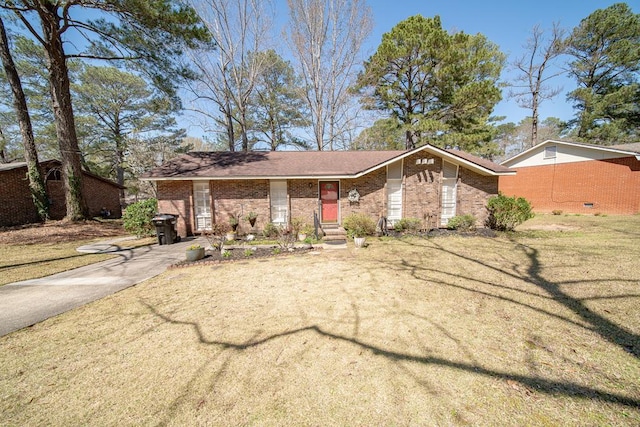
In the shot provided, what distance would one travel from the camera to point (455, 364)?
2.78 m

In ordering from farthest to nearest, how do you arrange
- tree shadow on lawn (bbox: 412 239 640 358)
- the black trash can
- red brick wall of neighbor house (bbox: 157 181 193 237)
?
red brick wall of neighbor house (bbox: 157 181 193 237)
the black trash can
tree shadow on lawn (bbox: 412 239 640 358)

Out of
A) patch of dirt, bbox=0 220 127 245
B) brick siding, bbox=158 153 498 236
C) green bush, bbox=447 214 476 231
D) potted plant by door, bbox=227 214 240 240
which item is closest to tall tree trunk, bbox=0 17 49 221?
patch of dirt, bbox=0 220 127 245

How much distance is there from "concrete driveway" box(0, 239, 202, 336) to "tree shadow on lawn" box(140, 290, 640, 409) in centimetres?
221

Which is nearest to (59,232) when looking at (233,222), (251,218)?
(233,222)

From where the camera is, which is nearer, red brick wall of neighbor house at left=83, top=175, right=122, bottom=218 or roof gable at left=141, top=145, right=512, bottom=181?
roof gable at left=141, top=145, right=512, bottom=181

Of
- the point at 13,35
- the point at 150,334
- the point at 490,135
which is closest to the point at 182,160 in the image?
the point at 150,334

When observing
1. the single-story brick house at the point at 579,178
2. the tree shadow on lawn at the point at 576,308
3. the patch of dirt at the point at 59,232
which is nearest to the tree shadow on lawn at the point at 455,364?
the tree shadow on lawn at the point at 576,308

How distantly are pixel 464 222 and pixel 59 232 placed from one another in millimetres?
18659

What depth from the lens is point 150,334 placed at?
11.5ft

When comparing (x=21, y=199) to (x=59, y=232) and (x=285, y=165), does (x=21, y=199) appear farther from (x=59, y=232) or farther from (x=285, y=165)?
(x=285, y=165)

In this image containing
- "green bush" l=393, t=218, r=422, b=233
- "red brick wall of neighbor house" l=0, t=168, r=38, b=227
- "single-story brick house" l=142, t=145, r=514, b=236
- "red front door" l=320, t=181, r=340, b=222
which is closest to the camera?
"green bush" l=393, t=218, r=422, b=233

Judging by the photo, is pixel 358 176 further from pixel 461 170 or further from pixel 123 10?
pixel 123 10

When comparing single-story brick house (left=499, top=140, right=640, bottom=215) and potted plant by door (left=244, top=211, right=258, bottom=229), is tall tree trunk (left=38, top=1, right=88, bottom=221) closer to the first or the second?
potted plant by door (left=244, top=211, right=258, bottom=229)

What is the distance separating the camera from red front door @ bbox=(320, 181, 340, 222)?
1144 centimetres
